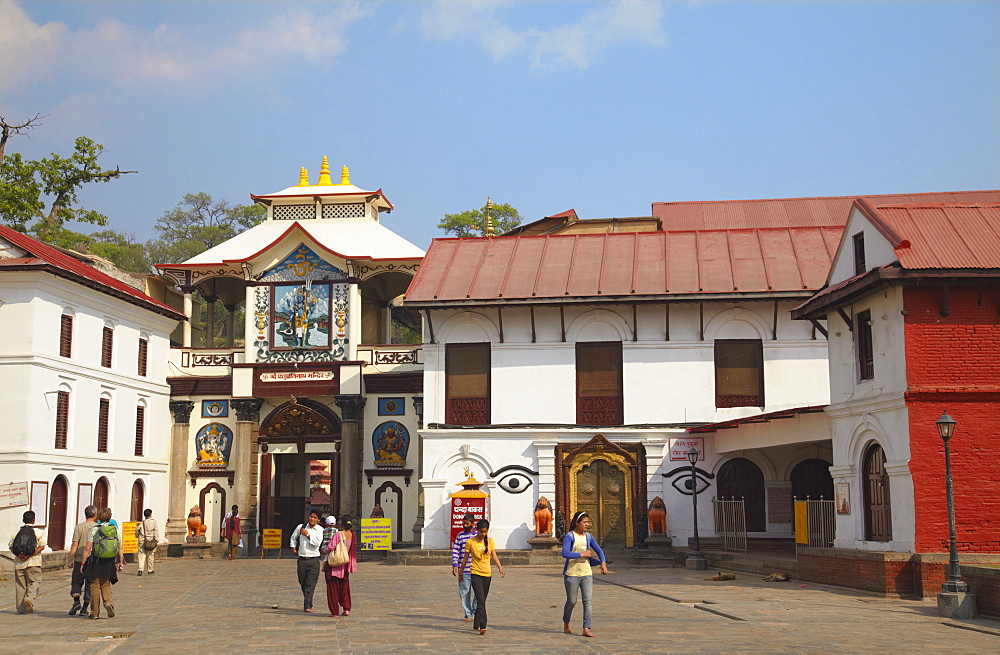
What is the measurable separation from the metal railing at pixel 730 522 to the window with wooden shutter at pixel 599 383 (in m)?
A: 3.60

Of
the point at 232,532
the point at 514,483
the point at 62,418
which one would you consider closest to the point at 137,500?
the point at 232,532

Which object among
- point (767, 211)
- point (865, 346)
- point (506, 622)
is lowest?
point (506, 622)

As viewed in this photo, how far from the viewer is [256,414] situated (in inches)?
1442

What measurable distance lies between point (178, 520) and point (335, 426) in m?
5.88

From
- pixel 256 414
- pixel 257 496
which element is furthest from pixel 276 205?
pixel 257 496

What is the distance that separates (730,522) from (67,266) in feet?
63.1

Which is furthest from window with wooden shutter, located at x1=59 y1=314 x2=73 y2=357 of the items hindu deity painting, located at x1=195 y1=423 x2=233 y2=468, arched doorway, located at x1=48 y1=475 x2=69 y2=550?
hindu deity painting, located at x1=195 y1=423 x2=233 y2=468

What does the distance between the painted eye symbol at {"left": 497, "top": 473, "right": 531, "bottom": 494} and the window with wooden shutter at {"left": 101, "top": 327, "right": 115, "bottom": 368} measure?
11.9 meters

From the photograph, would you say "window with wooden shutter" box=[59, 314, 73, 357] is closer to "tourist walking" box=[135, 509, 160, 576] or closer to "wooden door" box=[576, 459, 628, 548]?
"tourist walking" box=[135, 509, 160, 576]

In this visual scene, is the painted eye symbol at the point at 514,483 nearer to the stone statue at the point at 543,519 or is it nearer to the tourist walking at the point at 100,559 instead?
the stone statue at the point at 543,519

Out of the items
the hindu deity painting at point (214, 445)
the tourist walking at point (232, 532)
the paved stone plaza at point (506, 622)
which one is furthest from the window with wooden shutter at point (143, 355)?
the paved stone plaza at point (506, 622)

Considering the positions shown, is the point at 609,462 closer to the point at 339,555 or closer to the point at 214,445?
the point at 214,445

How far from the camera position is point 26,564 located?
57.3 feet

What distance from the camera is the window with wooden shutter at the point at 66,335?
2994cm
